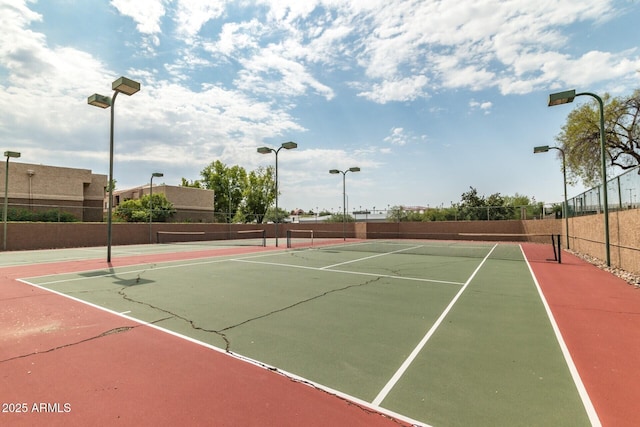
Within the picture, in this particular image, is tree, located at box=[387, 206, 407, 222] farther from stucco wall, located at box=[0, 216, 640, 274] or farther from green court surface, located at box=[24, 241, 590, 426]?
green court surface, located at box=[24, 241, 590, 426]

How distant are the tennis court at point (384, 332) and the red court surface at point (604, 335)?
0.16m

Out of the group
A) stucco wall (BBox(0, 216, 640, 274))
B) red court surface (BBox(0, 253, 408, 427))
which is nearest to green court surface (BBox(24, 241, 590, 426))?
red court surface (BBox(0, 253, 408, 427))

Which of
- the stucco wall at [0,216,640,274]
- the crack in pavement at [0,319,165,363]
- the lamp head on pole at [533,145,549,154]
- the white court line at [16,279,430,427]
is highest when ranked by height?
the lamp head on pole at [533,145,549,154]

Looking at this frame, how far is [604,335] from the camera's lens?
4.57 m

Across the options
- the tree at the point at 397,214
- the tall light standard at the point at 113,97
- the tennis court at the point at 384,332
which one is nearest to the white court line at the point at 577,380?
the tennis court at the point at 384,332

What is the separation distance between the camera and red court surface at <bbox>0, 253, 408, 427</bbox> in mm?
2605

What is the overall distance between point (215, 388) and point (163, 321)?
102 inches

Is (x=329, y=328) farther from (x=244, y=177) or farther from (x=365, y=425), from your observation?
(x=244, y=177)

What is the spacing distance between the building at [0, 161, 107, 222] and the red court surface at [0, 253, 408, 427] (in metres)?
30.2

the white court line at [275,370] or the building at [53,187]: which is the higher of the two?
the building at [53,187]

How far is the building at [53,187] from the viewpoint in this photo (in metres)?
30.4

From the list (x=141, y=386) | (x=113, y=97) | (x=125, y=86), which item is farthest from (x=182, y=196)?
(x=141, y=386)

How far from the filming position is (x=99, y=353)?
387 cm

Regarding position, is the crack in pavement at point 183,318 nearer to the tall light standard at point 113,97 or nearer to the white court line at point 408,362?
the white court line at point 408,362
